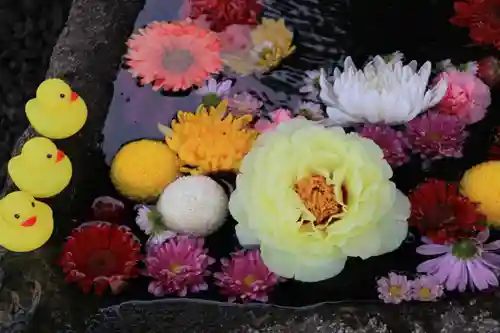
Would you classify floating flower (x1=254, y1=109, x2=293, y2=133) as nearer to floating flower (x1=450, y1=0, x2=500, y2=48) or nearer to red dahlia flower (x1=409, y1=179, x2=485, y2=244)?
red dahlia flower (x1=409, y1=179, x2=485, y2=244)

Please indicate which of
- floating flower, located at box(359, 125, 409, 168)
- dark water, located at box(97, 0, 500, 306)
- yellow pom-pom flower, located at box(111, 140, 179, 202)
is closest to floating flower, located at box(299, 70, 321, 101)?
dark water, located at box(97, 0, 500, 306)

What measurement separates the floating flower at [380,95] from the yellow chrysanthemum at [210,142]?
12cm

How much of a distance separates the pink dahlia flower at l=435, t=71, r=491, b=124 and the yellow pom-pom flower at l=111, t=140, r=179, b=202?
15.1 inches

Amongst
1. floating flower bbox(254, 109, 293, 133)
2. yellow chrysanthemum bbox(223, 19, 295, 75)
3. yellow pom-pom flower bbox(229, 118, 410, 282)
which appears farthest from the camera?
yellow chrysanthemum bbox(223, 19, 295, 75)

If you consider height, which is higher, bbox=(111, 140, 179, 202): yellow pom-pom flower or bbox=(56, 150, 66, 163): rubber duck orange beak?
bbox=(56, 150, 66, 163): rubber duck orange beak

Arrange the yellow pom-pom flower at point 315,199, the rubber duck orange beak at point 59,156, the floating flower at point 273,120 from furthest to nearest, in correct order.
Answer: the floating flower at point 273,120 < the rubber duck orange beak at point 59,156 < the yellow pom-pom flower at point 315,199

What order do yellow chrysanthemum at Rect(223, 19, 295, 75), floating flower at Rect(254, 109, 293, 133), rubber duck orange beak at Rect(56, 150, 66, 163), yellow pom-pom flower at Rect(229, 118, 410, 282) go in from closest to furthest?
1. yellow pom-pom flower at Rect(229, 118, 410, 282)
2. rubber duck orange beak at Rect(56, 150, 66, 163)
3. floating flower at Rect(254, 109, 293, 133)
4. yellow chrysanthemum at Rect(223, 19, 295, 75)

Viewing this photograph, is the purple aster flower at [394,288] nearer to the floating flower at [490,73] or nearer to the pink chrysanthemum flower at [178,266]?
the pink chrysanthemum flower at [178,266]

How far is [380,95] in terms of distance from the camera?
123cm

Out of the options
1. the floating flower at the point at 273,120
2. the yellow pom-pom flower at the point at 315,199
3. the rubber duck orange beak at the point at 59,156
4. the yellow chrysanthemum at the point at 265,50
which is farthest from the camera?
the yellow chrysanthemum at the point at 265,50

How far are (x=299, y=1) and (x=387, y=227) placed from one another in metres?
0.52

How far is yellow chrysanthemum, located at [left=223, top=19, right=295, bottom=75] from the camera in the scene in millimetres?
1383

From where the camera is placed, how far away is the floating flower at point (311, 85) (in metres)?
1.35

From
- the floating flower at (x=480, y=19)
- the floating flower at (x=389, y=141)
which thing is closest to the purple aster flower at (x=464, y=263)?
the floating flower at (x=389, y=141)
